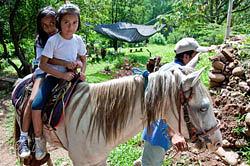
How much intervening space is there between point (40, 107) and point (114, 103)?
21.5 inches

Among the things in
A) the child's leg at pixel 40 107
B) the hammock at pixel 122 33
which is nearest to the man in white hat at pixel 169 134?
the child's leg at pixel 40 107

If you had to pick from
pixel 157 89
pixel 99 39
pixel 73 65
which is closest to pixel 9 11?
pixel 73 65

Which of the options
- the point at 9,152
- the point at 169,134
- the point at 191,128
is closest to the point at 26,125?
the point at 169,134

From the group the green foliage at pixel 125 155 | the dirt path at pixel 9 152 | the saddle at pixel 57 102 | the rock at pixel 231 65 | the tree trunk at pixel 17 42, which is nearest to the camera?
the saddle at pixel 57 102

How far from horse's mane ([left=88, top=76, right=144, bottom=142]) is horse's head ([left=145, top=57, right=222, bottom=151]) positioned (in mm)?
112

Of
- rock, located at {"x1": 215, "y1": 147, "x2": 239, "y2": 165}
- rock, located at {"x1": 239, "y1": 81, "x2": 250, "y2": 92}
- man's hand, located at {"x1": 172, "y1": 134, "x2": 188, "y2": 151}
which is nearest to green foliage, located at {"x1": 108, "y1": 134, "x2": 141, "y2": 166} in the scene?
rock, located at {"x1": 215, "y1": 147, "x2": 239, "y2": 165}

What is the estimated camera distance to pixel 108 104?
210 centimetres

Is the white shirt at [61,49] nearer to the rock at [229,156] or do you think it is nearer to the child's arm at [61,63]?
the child's arm at [61,63]

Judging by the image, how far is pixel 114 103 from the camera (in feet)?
6.81

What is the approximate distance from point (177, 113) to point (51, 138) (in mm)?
994

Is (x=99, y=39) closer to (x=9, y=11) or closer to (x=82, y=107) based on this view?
(x=9, y=11)

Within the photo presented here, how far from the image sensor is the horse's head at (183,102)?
193 centimetres

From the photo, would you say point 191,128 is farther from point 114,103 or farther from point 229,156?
point 229,156

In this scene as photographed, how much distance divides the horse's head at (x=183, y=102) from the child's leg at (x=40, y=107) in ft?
2.44
